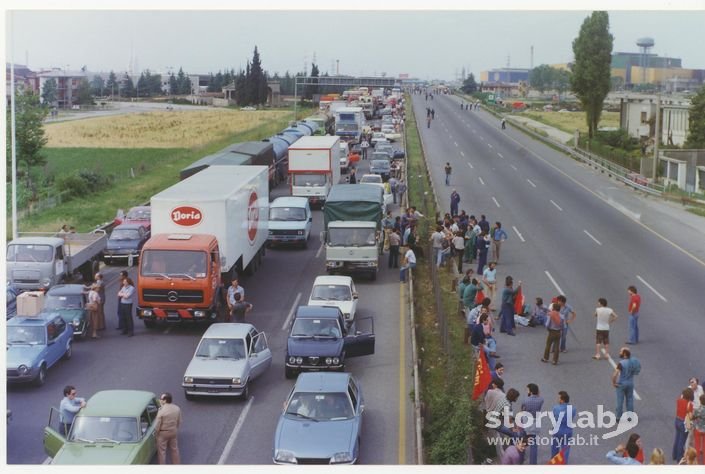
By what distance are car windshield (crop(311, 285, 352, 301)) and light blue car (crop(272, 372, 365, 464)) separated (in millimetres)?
7591

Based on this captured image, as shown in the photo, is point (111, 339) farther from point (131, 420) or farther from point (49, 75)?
point (49, 75)

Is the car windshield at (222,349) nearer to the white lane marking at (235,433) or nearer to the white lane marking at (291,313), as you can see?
the white lane marking at (235,433)

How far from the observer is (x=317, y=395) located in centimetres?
1691

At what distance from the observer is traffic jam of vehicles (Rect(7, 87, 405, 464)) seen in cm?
1576

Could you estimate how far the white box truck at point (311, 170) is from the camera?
45188 millimetres

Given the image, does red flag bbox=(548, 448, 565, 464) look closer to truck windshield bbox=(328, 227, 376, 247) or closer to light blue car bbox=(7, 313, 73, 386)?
light blue car bbox=(7, 313, 73, 386)

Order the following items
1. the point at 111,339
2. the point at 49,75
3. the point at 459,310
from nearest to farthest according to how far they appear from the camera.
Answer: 1. the point at 111,339
2. the point at 459,310
3. the point at 49,75

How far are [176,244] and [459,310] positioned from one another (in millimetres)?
7888

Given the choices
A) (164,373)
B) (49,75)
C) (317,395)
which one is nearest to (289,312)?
(164,373)

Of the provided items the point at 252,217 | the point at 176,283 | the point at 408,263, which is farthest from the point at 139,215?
the point at 176,283

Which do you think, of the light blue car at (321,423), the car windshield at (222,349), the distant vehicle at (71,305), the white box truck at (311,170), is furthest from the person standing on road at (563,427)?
the white box truck at (311,170)

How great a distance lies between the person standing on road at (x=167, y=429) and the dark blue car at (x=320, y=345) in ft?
16.8
